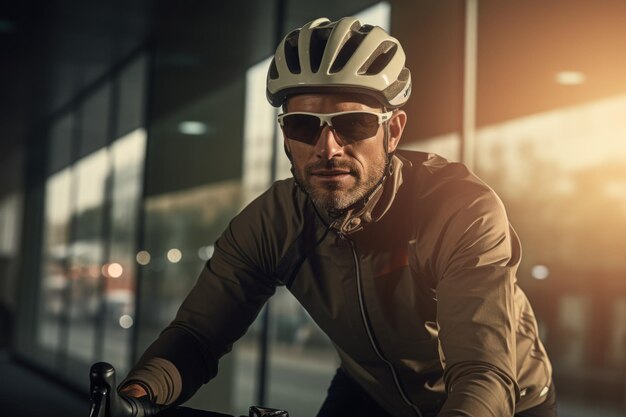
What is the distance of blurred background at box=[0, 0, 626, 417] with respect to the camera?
4012mm

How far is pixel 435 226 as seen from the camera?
6.49 feet

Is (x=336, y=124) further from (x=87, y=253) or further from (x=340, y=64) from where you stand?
(x=87, y=253)

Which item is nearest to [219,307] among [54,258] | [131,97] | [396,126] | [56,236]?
[396,126]

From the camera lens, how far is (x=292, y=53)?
213 centimetres

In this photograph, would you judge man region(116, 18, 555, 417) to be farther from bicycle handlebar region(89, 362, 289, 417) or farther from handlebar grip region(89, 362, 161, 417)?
handlebar grip region(89, 362, 161, 417)

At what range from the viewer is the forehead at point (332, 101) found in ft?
6.67

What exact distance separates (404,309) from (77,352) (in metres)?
10.6

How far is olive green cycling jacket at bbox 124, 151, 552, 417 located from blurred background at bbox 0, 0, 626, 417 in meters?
1.92

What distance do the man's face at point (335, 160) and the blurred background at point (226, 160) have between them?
218 centimetres

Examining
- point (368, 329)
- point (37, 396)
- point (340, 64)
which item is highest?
point (340, 64)

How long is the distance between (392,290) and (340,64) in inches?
19.7

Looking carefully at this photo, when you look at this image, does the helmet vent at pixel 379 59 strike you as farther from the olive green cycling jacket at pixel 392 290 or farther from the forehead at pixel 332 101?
the olive green cycling jacket at pixel 392 290

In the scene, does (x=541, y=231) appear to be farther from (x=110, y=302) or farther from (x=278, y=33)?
(x=110, y=302)

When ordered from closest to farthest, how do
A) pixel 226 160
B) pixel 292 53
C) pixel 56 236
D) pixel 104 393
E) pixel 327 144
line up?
pixel 104 393
pixel 327 144
pixel 292 53
pixel 226 160
pixel 56 236
